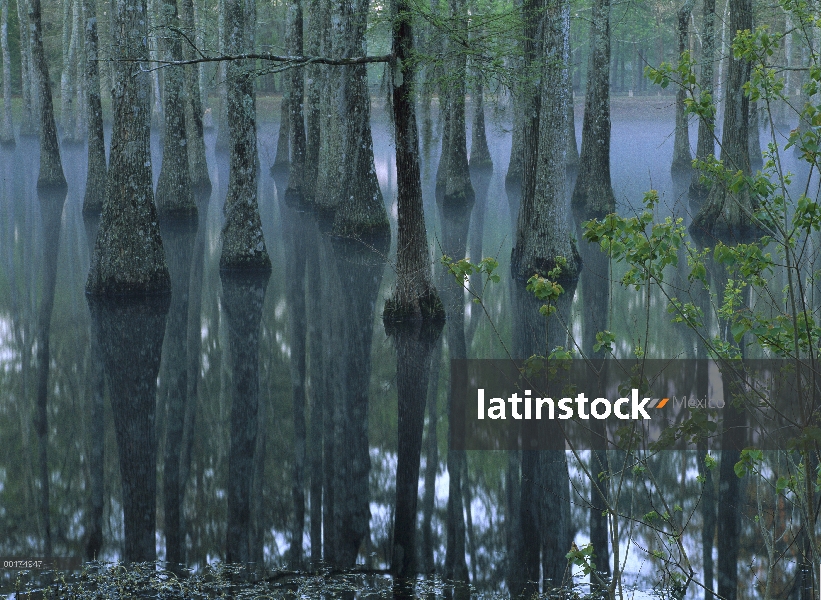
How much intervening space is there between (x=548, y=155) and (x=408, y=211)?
151 inches

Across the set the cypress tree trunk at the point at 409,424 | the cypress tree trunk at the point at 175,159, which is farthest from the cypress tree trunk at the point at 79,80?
the cypress tree trunk at the point at 409,424

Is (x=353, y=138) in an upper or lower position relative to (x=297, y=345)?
upper

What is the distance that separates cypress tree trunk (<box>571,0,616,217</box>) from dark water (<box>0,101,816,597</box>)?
699cm

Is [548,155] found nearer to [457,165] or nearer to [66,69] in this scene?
[457,165]

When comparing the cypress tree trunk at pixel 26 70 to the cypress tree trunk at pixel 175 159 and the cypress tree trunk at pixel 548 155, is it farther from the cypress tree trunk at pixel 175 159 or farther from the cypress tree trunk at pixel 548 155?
the cypress tree trunk at pixel 548 155

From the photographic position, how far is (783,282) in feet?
54.8

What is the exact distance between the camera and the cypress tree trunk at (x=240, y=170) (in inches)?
680

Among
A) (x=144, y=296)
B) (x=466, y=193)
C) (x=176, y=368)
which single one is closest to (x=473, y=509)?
A: (x=176, y=368)

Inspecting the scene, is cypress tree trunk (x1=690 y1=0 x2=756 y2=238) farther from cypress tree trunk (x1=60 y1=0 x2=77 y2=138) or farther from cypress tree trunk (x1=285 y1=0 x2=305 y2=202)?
cypress tree trunk (x1=60 y1=0 x2=77 y2=138)

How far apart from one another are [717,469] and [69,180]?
33.9 meters

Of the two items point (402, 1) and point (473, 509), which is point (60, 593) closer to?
point (473, 509)

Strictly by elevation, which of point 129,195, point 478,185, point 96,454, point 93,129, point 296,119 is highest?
point 296,119

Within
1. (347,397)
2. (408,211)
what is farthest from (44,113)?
(347,397)

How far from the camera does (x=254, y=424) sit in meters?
10.1
